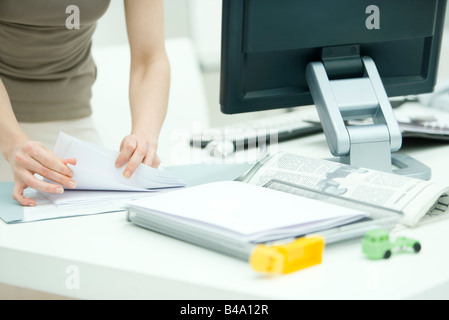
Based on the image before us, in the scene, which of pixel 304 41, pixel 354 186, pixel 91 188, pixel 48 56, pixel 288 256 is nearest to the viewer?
pixel 288 256

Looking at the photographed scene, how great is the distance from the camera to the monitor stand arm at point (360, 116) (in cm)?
109

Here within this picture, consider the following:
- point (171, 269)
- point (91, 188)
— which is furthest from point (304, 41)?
point (171, 269)

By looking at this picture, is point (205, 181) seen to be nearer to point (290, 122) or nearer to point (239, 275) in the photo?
point (239, 275)

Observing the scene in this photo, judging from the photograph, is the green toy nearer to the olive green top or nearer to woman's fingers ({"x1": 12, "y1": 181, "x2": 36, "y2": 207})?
woman's fingers ({"x1": 12, "y1": 181, "x2": 36, "y2": 207})

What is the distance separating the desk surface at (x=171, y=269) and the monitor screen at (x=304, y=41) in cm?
38

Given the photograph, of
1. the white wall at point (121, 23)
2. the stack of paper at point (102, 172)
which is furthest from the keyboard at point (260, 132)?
the white wall at point (121, 23)

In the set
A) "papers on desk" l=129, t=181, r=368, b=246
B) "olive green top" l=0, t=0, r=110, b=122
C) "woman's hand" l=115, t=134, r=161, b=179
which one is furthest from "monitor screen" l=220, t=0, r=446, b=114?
"olive green top" l=0, t=0, r=110, b=122

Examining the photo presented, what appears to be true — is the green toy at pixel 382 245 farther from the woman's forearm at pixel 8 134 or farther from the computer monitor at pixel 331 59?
the woman's forearm at pixel 8 134

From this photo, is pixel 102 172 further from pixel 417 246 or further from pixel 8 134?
pixel 417 246

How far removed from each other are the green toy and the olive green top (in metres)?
0.87

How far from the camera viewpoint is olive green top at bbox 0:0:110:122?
1302mm

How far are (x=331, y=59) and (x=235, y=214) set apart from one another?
504 millimetres

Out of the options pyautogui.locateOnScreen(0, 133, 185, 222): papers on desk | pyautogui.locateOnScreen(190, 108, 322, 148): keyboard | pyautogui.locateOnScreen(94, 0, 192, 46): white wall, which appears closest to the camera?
pyautogui.locateOnScreen(0, 133, 185, 222): papers on desk

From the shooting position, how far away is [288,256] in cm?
69
